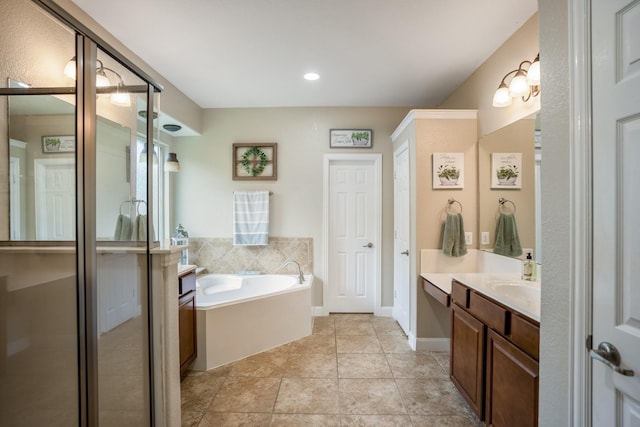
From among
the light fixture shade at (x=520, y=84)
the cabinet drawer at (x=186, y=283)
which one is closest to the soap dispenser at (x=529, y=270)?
the light fixture shade at (x=520, y=84)

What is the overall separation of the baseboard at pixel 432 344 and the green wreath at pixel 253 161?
2.65m

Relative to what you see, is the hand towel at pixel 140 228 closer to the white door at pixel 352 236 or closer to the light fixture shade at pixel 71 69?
the light fixture shade at pixel 71 69

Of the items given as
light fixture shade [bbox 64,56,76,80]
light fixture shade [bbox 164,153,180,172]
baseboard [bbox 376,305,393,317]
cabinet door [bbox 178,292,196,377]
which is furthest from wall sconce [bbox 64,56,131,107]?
baseboard [bbox 376,305,393,317]

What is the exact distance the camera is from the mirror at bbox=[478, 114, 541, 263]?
1891mm

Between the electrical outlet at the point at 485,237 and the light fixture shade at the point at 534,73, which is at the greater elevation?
the light fixture shade at the point at 534,73

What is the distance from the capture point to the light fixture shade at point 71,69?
106cm

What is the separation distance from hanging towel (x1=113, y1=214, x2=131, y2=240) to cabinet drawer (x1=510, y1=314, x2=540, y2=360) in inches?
75.9

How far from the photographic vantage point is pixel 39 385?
1036 mm

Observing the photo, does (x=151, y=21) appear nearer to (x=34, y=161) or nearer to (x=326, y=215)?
(x=34, y=161)

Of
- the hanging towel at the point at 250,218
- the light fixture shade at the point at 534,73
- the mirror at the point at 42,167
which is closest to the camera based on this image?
the mirror at the point at 42,167

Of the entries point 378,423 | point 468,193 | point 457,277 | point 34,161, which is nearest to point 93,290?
point 34,161

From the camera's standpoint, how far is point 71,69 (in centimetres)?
107

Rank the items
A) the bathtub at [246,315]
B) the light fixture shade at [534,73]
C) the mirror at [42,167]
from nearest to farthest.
→ the mirror at [42,167]
the light fixture shade at [534,73]
the bathtub at [246,315]

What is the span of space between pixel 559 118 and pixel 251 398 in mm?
2396
